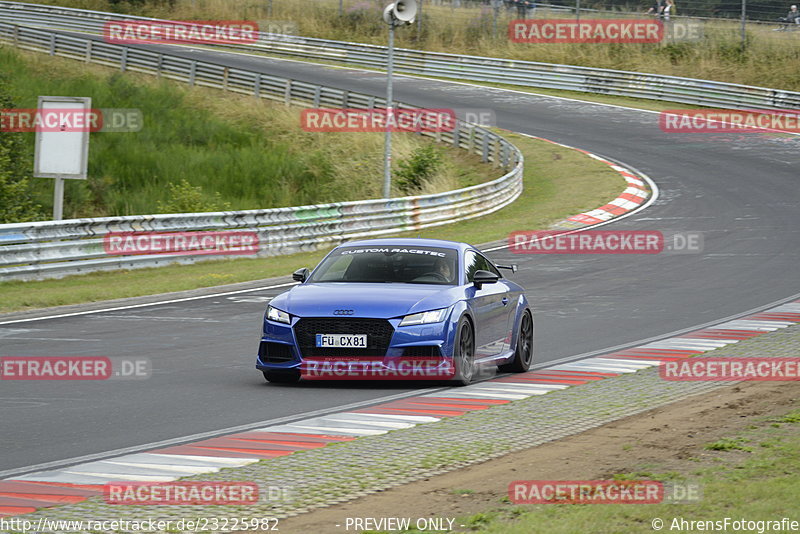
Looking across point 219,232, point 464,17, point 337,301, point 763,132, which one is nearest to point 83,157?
point 219,232

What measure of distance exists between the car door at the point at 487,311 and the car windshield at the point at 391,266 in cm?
25

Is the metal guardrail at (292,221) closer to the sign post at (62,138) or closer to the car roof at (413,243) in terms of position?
the sign post at (62,138)

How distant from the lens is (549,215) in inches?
1267

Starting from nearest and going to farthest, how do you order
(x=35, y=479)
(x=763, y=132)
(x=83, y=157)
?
(x=35, y=479) < (x=83, y=157) < (x=763, y=132)

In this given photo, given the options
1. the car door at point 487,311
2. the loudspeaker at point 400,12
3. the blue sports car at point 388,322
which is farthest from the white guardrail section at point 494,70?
the blue sports car at point 388,322

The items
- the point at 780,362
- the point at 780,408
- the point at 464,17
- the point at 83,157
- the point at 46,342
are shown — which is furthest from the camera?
the point at 464,17

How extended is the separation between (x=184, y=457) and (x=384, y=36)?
61.6m

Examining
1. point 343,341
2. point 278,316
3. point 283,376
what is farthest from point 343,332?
point 283,376

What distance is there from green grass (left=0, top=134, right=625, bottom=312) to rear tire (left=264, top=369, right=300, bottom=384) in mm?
7518

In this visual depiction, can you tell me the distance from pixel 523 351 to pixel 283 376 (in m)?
2.77

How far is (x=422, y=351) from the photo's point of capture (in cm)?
1125

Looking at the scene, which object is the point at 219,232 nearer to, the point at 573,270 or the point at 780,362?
the point at 573,270

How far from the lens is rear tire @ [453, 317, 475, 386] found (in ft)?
37.6

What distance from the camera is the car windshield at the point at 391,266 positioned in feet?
40.3
